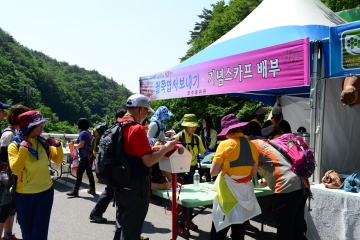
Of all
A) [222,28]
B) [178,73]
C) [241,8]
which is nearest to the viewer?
[178,73]

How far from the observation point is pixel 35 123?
297cm

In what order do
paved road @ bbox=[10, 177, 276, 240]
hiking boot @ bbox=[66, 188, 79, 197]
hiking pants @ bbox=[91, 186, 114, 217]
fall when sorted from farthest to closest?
hiking boot @ bbox=[66, 188, 79, 197], hiking pants @ bbox=[91, 186, 114, 217], paved road @ bbox=[10, 177, 276, 240]

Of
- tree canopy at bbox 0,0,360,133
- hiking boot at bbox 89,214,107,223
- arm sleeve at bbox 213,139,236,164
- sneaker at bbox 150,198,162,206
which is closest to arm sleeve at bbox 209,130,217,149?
sneaker at bbox 150,198,162,206

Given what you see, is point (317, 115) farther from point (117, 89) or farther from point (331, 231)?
point (117, 89)

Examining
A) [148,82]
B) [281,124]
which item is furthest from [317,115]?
[148,82]

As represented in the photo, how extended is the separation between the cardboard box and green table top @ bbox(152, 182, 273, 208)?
0.55 metres

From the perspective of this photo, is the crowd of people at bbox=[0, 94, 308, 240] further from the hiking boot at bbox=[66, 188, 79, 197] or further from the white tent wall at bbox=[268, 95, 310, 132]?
the white tent wall at bbox=[268, 95, 310, 132]

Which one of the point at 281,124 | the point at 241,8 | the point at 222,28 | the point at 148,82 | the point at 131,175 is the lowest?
the point at 131,175

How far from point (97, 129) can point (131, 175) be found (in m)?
2.44

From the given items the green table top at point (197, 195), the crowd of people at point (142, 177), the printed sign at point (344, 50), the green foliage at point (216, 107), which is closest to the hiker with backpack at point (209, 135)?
the green table top at point (197, 195)

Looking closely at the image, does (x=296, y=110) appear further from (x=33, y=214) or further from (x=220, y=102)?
(x=220, y=102)

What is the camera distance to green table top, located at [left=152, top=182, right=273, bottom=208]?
11.4 ft

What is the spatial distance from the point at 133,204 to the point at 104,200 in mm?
2121

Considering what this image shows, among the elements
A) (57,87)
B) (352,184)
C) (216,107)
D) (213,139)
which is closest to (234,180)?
(352,184)
